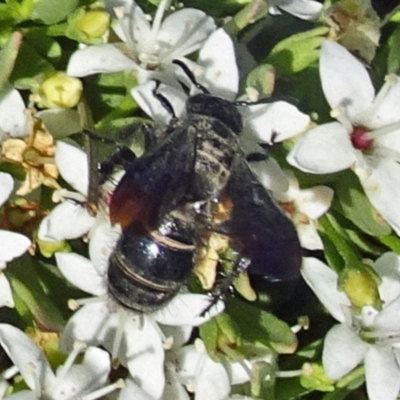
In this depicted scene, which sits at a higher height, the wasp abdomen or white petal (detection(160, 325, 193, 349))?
the wasp abdomen

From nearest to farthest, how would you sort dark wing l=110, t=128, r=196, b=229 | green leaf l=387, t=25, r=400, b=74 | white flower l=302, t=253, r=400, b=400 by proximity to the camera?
dark wing l=110, t=128, r=196, b=229, white flower l=302, t=253, r=400, b=400, green leaf l=387, t=25, r=400, b=74

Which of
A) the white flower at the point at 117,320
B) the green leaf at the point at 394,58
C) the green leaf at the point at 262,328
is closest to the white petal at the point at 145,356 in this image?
the white flower at the point at 117,320

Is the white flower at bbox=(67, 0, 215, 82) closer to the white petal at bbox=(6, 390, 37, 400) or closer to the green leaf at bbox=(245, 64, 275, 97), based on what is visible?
the green leaf at bbox=(245, 64, 275, 97)

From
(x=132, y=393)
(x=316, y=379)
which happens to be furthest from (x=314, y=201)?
(x=132, y=393)

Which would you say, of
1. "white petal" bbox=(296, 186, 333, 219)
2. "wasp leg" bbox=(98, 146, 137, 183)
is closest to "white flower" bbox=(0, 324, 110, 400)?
"wasp leg" bbox=(98, 146, 137, 183)

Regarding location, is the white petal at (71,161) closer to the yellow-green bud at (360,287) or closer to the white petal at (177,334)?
the white petal at (177,334)

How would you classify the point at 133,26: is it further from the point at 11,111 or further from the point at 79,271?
the point at 79,271

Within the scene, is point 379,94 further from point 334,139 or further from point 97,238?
point 97,238
